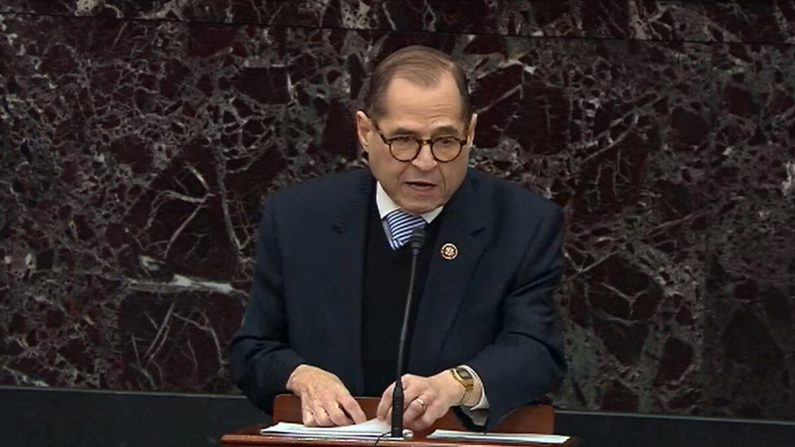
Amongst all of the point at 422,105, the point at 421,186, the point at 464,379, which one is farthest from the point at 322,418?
the point at 422,105

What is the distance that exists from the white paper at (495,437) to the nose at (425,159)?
0.65m

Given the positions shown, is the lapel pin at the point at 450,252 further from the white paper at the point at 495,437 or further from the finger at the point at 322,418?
the finger at the point at 322,418

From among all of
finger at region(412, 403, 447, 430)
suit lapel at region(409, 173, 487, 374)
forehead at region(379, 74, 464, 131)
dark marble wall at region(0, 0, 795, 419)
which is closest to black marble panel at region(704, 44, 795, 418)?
dark marble wall at region(0, 0, 795, 419)

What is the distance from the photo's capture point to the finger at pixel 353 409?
472 centimetres

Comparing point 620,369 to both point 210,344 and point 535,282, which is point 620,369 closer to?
point 210,344

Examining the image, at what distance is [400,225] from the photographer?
207 inches

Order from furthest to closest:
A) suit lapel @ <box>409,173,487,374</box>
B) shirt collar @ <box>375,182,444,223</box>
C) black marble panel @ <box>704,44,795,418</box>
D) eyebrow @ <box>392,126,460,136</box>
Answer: black marble panel @ <box>704,44,795,418</box> → shirt collar @ <box>375,182,444,223</box> → suit lapel @ <box>409,173,487,374</box> → eyebrow @ <box>392,126,460,136</box>

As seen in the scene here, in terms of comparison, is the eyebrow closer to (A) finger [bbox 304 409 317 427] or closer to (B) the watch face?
(B) the watch face

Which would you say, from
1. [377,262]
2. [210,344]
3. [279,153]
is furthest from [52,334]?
[377,262]

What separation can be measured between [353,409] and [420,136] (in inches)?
27.5

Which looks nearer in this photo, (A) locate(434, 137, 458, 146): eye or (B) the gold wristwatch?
(B) the gold wristwatch

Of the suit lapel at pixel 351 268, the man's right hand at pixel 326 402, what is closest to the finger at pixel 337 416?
the man's right hand at pixel 326 402

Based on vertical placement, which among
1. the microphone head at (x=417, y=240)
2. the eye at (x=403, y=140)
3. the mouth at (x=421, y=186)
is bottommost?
the microphone head at (x=417, y=240)

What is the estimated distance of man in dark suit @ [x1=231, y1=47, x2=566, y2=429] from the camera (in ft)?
16.5
